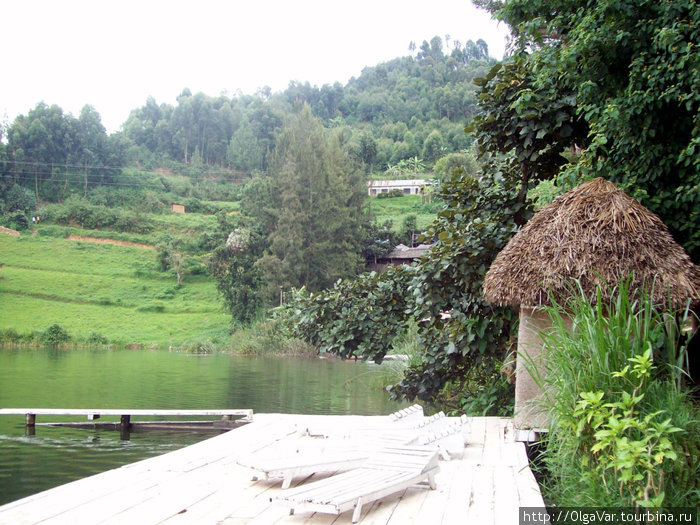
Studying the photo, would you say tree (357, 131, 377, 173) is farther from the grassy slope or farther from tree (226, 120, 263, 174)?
the grassy slope

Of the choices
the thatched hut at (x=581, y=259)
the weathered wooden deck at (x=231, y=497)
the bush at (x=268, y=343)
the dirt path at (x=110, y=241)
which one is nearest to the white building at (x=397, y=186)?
the dirt path at (x=110, y=241)

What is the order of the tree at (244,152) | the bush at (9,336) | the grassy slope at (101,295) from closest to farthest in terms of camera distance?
the bush at (9,336)
the grassy slope at (101,295)
the tree at (244,152)

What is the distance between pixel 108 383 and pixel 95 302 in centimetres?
2203

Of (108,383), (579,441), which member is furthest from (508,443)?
(108,383)

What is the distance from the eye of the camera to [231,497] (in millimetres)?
3387

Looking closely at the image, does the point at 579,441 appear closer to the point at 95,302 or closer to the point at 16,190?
the point at 95,302

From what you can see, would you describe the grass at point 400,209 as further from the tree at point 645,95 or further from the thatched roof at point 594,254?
the thatched roof at point 594,254

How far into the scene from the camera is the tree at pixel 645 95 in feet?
15.8

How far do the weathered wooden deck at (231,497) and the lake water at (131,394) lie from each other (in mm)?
4020

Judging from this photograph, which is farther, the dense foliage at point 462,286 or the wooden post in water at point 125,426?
the wooden post in water at point 125,426

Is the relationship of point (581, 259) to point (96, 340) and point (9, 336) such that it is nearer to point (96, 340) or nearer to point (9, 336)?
point (96, 340)

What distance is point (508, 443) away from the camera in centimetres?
459

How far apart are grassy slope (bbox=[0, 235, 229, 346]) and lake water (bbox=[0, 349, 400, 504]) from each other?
16.0 feet

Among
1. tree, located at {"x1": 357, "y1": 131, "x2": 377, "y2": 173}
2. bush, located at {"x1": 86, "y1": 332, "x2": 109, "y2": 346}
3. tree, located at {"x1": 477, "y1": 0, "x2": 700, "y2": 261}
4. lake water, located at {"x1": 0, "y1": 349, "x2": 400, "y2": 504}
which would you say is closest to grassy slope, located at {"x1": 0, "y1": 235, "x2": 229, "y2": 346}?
bush, located at {"x1": 86, "y1": 332, "x2": 109, "y2": 346}
